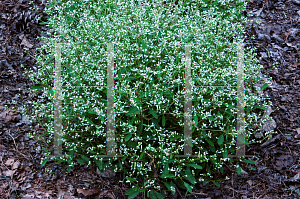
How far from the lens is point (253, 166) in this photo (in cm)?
389

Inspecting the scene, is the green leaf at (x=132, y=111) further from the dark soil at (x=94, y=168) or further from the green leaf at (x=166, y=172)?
the dark soil at (x=94, y=168)

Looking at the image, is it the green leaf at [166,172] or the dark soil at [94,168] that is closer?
the green leaf at [166,172]

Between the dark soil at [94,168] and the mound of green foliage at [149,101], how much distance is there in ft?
1.05

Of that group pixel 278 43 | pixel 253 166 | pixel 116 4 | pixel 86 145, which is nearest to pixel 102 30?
pixel 116 4

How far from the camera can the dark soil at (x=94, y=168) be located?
356 centimetres

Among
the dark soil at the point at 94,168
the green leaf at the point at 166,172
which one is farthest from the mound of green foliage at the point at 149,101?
the dark soil at the point at 94,168

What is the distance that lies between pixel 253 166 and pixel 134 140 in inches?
71.1

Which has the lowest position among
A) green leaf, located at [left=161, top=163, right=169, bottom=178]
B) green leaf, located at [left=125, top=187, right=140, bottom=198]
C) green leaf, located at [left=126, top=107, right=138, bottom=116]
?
green leaf, located at [left=125, top=187, right=140, bottom=198]

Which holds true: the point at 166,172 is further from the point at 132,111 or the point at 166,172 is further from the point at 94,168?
the point at 94,168

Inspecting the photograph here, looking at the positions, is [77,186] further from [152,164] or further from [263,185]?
[263,185]

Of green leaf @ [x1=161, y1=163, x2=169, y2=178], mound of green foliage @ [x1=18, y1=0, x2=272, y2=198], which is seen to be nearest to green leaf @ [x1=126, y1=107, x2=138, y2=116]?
mound of green foliage @ [x1=18, y1=0, x2=272, y2=198]

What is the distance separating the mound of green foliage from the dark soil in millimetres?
320

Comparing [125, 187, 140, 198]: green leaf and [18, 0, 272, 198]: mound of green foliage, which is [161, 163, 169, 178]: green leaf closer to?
[18, 0, 272, 198]: mound of green foliage

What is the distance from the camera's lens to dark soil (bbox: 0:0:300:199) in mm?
3561
